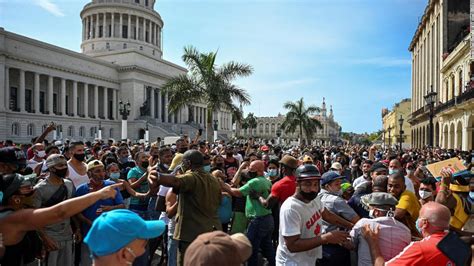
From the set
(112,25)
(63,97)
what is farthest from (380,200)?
(112,25)

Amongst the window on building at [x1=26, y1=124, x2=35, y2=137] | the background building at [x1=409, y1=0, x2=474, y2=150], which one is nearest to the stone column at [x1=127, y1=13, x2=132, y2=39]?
the window on building at [x1=26, y1=124, x2=35, y2=137]

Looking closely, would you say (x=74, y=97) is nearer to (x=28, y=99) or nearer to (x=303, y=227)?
(x=28, y=99)

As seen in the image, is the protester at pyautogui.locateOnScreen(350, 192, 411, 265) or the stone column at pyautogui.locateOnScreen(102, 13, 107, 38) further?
the stone column at pyautogui.locateOnScreen(102, 13, 107, 38)

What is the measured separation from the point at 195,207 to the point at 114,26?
78.8m

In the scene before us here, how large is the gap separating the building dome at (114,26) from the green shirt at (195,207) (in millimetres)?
72681

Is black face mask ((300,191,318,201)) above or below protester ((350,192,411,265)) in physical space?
above

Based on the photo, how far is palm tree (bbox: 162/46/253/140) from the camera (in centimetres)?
2031

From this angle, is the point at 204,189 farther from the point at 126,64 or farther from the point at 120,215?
the point at 126,64

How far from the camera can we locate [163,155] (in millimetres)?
6766

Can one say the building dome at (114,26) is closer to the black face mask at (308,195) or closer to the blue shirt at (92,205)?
the blue shirt at (92,205)

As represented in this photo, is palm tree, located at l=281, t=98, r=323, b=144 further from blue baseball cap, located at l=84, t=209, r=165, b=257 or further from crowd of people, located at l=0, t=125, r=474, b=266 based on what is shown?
blue baseball cap, located at l=84, t=209, r=165, b=257

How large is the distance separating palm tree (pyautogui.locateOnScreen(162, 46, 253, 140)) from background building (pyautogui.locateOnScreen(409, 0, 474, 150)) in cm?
1246

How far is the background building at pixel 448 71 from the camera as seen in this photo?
26000 millimetres

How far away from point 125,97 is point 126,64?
5.84 metres
